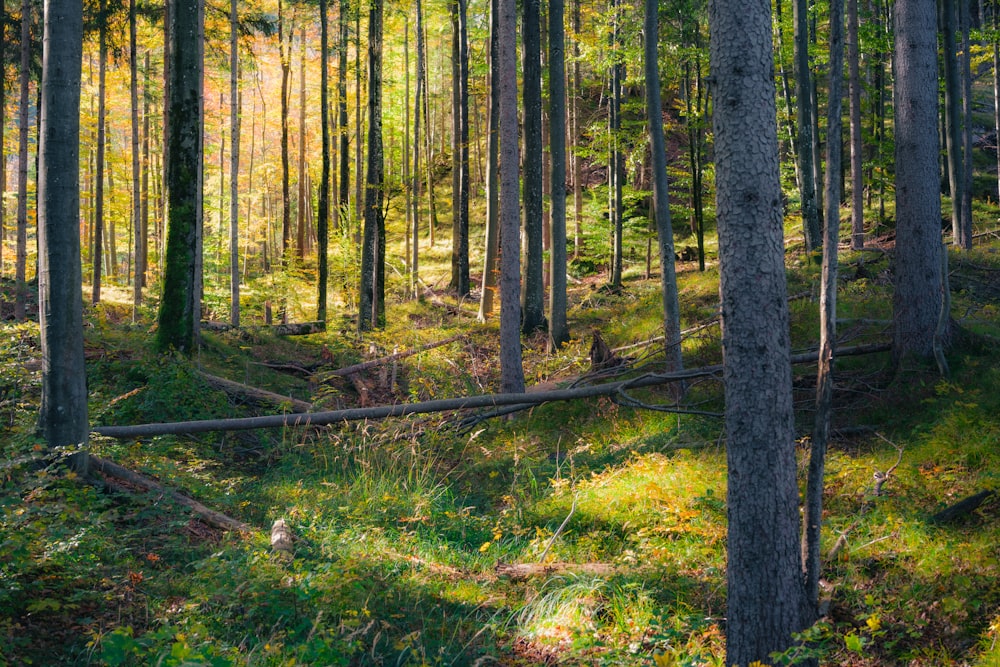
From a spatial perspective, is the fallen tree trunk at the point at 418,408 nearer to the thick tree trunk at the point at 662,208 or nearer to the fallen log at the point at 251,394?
the thick tree trunk at the point at 662,208

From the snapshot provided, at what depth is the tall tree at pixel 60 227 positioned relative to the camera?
6.22 meters


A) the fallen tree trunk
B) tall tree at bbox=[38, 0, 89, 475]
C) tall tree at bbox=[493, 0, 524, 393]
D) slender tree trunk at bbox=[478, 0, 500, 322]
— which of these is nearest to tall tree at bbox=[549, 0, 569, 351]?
tall tree at bbox=[493, 0, 524, 393]

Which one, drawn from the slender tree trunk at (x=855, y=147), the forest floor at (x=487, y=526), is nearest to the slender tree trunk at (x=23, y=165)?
the forest floor at (x=487, y=526)

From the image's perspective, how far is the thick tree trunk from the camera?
408 inches

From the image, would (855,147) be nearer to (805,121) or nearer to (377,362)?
(805,121)

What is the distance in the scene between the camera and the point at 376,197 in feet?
58.1

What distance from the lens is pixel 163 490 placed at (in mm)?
6875

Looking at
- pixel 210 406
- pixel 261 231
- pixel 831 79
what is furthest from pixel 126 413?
pixel 261 231

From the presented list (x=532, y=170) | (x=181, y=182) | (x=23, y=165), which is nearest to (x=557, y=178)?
(x=532, y=170)

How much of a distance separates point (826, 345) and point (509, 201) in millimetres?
6613

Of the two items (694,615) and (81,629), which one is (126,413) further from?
(694,615)

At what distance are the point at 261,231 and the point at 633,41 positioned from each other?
28.6 meters

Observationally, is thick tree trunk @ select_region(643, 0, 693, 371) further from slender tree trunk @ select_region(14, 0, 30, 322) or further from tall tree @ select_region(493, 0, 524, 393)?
slender tree trunk @ select_region(14, 0, 30, 322)

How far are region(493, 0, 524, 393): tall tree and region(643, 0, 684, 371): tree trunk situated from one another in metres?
2.10
